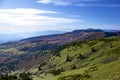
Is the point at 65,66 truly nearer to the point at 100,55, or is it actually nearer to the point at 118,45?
the point at 100,55

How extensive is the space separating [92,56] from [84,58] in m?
8.17

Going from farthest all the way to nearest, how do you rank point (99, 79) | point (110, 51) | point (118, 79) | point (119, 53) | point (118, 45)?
1. point (118, 45)
2. point (110, 51)
3. point (119, 53)
4. point (99, 79)
5. point (118, 79)

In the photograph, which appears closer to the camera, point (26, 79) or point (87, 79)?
point (87, 79)

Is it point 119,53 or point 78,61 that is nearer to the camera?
point 119,53

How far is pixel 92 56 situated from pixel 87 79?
367 ft

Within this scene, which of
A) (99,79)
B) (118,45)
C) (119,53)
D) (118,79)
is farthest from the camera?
(118,45)

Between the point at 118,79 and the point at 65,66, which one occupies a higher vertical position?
the point at 118,79

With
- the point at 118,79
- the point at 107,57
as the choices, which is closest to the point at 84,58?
the point at 107,57

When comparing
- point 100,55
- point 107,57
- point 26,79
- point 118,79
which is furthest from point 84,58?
point 118,79

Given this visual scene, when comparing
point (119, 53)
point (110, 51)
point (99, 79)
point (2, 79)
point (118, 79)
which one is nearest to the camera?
point (118, 79)

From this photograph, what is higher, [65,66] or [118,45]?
[118,45]

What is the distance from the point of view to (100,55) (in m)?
180

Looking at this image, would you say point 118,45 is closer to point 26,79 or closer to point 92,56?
point 92,56

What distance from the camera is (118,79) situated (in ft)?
186
